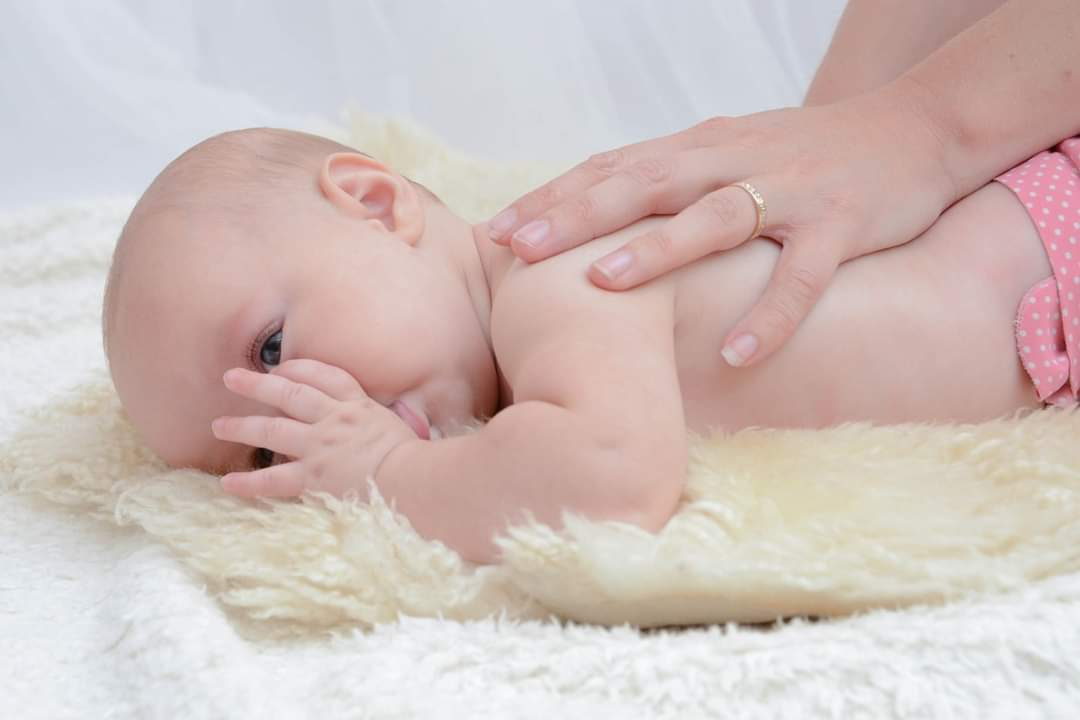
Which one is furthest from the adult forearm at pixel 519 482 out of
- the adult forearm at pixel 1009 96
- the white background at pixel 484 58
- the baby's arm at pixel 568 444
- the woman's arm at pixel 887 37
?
the white background at pixel 484 58

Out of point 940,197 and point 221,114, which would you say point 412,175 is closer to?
point 221,114

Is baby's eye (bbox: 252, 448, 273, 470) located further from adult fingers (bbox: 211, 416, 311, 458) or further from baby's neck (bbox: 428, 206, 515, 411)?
baby's neck (bbox: 428, 206, 515, 411)

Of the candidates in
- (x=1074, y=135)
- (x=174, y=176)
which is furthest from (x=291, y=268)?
(x=1074, y=135)

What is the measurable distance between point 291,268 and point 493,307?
0.19m

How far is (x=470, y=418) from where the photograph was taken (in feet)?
4.01

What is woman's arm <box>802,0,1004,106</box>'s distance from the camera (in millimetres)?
1715

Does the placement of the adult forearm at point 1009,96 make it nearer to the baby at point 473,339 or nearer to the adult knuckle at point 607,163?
the baby at point 473,339

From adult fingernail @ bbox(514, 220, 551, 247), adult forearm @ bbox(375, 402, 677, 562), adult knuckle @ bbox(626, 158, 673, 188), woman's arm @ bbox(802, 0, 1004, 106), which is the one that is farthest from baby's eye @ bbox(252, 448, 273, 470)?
woman's arm @ bbox(802, 0, 1004, 106)

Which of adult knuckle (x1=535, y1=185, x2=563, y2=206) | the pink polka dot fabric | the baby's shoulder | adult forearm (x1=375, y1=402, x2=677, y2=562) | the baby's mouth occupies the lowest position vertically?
the pink polka dot fabric

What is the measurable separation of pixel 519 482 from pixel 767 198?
0.40 metres

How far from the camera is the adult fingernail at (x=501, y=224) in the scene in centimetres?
118

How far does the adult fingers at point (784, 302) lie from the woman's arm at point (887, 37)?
652mm

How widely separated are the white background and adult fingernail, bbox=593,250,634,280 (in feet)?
4.24

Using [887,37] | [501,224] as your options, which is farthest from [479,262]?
[887,37]
